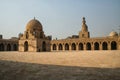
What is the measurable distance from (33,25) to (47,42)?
461 centimetres

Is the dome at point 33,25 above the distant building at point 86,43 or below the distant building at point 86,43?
above

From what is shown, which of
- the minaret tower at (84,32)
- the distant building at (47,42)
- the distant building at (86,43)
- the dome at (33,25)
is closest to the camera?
the distant building at (47,42)

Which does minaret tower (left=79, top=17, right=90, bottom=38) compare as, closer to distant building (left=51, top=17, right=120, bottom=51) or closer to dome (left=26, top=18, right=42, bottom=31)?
distant building (left=51, top=17, right=120, bottom=51)

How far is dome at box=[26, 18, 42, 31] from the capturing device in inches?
1310

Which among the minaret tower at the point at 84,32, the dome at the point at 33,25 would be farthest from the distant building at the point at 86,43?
the dome at the point at 33,25

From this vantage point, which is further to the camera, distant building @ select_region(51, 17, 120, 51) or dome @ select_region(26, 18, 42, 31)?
distant building @ select_region(51, 17, 120, 51)

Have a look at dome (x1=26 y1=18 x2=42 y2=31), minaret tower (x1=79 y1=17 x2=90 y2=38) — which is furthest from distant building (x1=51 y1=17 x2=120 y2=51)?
dome (x1=26 y1=18 x2=42 y2=31)

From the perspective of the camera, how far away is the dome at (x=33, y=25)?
33281 millimetres

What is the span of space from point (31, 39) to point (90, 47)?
21148 mm

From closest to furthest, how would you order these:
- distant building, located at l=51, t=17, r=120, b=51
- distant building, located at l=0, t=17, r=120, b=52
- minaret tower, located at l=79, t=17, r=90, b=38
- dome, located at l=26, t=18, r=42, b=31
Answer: distant building, located at l=0, t=17, r=120, b=52 → dome, located at l=26, t=18, r=42, b=31 → distant building, located at l=51, t=17, r=120, b=51 → minaret tower, located at l=79, t=17, r=90, b=38

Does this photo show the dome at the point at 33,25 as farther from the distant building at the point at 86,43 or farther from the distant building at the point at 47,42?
the distant building at the point at 86,43

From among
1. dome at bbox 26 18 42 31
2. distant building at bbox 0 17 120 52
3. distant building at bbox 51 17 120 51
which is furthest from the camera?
distant building at bbox 51 17 120 51

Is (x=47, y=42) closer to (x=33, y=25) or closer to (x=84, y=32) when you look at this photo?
(x=33, y=25)

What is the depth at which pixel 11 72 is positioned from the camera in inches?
348
